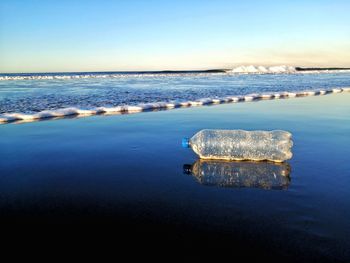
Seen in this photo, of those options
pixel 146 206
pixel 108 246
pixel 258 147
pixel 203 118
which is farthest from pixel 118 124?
pixel 108 246

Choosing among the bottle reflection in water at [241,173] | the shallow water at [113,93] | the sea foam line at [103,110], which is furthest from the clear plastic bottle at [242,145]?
the shallow water at [113,93]

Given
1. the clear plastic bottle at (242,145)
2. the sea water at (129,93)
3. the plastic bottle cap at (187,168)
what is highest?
the clear plastic bottle at (242,145)

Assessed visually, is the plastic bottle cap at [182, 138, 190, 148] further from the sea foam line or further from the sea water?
the sea water

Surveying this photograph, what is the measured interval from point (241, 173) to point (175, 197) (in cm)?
96

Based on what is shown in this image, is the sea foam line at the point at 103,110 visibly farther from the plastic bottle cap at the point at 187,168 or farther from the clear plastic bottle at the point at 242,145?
the plastic bottle cap at the point at 187,168

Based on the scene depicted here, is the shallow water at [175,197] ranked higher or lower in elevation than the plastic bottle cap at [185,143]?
lower

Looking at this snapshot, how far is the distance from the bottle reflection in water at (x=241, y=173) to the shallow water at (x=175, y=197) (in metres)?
0.03

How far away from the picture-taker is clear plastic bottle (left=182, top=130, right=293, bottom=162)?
12.5ft

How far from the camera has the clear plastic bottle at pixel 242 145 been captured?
3822mm

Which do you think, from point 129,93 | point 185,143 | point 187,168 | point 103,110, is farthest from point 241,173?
point 129,93

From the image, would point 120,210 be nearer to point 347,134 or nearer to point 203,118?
point 347,134

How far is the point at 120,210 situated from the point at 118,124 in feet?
14.2

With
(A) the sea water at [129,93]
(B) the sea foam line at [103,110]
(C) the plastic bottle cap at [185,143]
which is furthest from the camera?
(A) the sea water at [129,93]

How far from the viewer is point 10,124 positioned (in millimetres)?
6621
